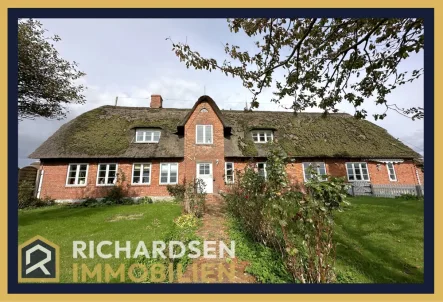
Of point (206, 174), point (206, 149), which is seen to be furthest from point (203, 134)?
point (206, 174)

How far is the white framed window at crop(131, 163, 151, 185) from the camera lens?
1550 centimetres

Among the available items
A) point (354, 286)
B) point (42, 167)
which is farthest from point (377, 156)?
point (42, 167)

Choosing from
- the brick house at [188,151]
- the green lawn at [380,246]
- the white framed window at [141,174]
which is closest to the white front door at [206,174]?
the brick house at [188,151]

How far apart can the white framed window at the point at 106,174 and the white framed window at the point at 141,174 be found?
4.42ft

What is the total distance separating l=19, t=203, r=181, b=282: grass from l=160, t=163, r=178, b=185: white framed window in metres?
4.43

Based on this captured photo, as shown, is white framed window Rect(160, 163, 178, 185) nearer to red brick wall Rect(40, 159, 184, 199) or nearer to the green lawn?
red brick wall Rect(40, 159, 184, 199)

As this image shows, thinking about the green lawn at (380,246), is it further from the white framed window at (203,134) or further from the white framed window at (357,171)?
the white framed window at (203,134)

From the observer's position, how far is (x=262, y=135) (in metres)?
18.3

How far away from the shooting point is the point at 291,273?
13.9ft

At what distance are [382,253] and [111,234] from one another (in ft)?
29.2

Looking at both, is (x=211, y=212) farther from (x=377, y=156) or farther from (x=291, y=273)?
(x=377, y=156)

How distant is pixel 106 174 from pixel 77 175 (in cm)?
204

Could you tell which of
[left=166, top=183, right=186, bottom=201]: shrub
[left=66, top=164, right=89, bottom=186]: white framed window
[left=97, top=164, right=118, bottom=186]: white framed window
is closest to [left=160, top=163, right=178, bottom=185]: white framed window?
[left=166, top=183, right=186, bottom=201]: shrub
